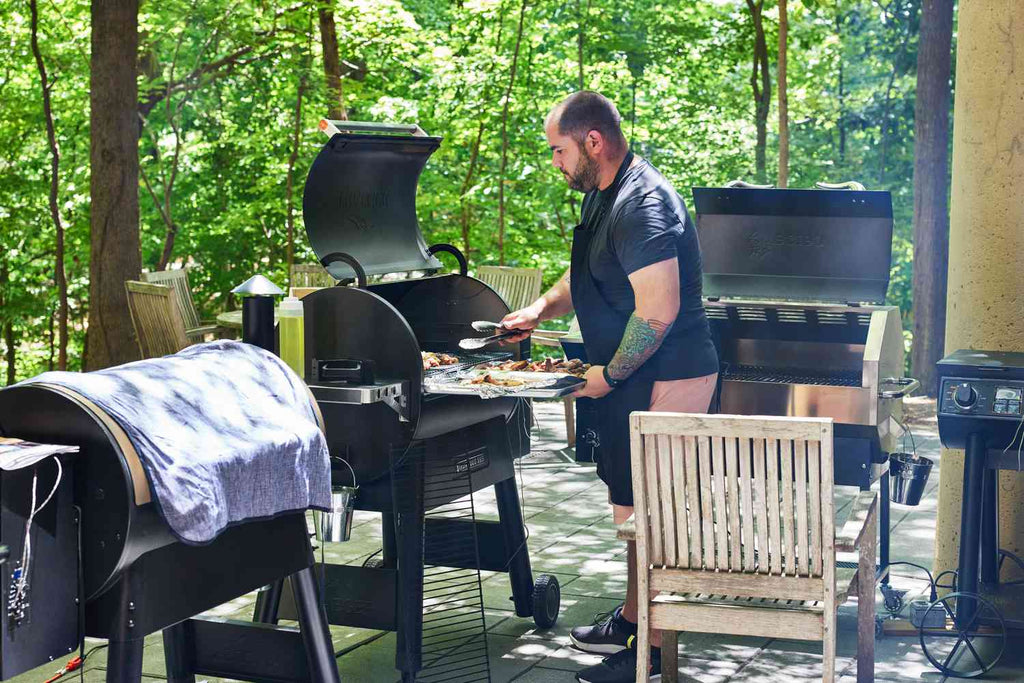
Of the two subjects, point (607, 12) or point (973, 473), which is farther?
point (607, 12)

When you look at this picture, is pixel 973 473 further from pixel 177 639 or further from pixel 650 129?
pixel 650 129

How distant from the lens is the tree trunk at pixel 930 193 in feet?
33.8

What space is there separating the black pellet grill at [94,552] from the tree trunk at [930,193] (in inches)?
339

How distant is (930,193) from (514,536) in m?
7.07

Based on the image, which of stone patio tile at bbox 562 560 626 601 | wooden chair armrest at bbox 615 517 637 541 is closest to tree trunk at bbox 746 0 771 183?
stone patio tile at bbox 562 560 626 601

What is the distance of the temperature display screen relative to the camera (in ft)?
12.9

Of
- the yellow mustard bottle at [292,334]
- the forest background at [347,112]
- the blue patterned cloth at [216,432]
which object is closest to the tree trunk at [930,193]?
the forest background at [347,112]

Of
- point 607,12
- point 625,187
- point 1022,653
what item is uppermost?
point 607,12

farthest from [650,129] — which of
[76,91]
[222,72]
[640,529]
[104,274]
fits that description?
[640,529]

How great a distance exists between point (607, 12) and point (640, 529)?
1013cm

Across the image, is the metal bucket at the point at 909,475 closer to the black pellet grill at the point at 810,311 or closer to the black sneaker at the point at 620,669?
the black pellet grill at the point at 810,311

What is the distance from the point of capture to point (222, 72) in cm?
1423

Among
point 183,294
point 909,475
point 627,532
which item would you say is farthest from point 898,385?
point 183,294

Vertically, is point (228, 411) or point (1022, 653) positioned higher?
point (228, 411)
